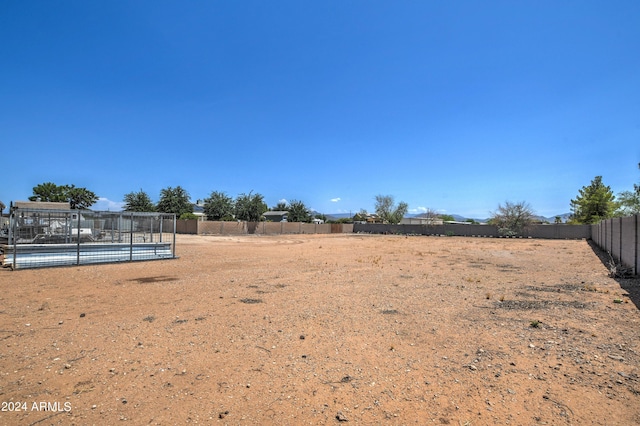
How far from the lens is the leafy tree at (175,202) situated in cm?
5369

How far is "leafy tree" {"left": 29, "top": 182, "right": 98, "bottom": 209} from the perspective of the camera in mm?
54188

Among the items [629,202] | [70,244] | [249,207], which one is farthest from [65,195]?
[629,202]

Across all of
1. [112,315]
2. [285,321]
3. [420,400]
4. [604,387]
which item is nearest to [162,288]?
[112,315]

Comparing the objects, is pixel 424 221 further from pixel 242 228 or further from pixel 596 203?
pixel 242 228

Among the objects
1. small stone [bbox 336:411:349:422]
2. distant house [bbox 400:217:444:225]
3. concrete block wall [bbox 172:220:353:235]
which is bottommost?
small stone [bbox 336:411:349:422]

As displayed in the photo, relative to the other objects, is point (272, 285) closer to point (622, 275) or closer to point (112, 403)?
point (112, 403)

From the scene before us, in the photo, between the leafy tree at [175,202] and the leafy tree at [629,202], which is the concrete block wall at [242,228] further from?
the leafy tree at [629,202]

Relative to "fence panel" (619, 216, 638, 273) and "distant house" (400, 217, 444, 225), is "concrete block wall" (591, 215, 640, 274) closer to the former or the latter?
"fence panel" (619, 216, 638, 273)

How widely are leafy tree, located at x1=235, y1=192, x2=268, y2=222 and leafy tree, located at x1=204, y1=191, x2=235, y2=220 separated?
56.0 inches

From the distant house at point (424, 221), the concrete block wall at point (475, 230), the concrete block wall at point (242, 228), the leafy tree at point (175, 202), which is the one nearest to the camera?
the concrete block wall at point (242, 228)

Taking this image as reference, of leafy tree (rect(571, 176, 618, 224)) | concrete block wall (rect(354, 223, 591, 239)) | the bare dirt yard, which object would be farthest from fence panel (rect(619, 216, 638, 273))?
leafy tree (rect(571, 176, 618, 224))

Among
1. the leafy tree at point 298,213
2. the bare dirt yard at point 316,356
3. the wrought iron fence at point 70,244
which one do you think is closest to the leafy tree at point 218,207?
the leafy tree at point 298,213

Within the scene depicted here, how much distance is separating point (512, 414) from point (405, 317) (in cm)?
322

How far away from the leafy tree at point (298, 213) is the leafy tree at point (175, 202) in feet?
72.4
